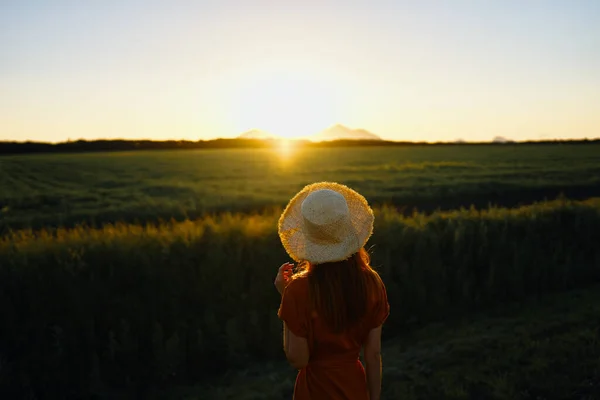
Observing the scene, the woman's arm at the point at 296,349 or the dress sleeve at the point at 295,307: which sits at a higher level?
the dress sleeve at the point at 295,307

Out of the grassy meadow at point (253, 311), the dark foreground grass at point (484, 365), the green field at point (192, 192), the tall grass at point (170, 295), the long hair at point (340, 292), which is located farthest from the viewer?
the green field at point (192, 192)

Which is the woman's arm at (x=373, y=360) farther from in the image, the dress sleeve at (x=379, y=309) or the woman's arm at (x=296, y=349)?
the woman's arm at (x=296, y=349)

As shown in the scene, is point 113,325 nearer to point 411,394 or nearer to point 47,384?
point 47,384

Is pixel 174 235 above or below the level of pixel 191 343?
above

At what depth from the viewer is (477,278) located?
34.7ft

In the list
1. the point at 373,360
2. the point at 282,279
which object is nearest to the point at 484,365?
the point at 373,360

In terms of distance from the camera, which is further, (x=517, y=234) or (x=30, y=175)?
(x=30, y=175)

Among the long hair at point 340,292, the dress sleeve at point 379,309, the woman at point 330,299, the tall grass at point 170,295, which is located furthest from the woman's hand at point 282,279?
the tall grass at point 170,295

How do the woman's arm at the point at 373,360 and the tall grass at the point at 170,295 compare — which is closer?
the woman's arm at the point at 373,360

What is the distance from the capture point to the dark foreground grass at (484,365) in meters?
6.27

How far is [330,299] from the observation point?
2.85 metres

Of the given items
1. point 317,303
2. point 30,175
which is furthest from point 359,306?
point 30,175

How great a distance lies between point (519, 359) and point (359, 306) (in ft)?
16.2

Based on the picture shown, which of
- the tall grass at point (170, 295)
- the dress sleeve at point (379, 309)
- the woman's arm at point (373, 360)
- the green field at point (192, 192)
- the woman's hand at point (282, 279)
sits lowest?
the green field at point (192, 192)
